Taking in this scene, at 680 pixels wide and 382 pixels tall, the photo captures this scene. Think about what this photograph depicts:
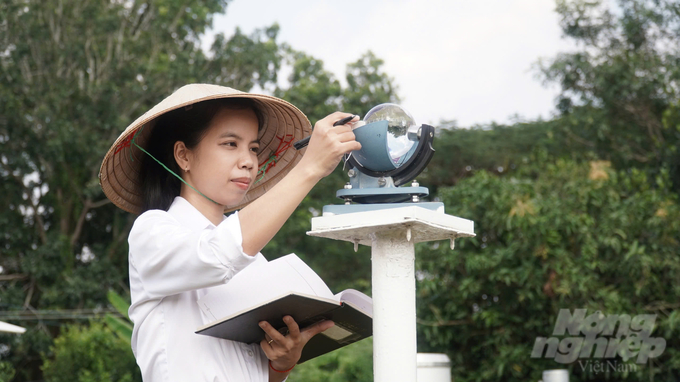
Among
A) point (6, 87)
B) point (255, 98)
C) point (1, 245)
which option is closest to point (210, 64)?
point (6, 87)

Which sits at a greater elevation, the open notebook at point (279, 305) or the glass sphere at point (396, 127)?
the glass sphere at point (396, 127)

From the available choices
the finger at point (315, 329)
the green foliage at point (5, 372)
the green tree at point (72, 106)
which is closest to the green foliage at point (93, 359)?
the green foliage at point (5, 372)

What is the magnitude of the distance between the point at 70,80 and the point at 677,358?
35.7ft

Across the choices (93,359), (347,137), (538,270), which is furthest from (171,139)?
(93,359)

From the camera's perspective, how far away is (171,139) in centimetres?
176

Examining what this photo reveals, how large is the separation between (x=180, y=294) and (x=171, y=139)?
0.43 meters

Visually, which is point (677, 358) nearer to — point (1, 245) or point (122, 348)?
point (122, 348)

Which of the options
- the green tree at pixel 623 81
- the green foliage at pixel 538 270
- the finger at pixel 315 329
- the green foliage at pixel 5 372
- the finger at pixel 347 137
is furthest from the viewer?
the green tree at pixel 623 81

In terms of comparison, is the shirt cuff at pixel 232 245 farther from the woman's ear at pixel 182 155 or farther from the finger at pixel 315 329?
the woman's ear at pixel 182 155

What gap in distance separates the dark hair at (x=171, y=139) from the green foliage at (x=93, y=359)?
9.43m

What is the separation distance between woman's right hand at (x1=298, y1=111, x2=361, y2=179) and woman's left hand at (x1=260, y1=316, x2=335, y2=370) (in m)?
0.33

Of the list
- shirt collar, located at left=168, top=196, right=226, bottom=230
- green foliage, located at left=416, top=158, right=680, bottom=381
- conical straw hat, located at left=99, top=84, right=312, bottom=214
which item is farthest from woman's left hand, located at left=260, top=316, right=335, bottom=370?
green foliage, located at left=416, top=158, right=680, bottom=381

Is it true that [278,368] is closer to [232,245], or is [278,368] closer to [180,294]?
[180,294]

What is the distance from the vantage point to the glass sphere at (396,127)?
157 cm
